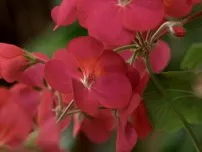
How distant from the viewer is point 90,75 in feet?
1.24

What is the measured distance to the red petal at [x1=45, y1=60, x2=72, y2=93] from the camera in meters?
0.35

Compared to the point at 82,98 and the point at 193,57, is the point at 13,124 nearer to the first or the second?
the point at 82,98

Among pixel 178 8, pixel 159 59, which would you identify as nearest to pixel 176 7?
pixel 178 8

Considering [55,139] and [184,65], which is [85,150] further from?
[55,139]

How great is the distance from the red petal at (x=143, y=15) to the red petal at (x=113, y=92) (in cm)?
4

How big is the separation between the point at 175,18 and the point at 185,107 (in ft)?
0.31

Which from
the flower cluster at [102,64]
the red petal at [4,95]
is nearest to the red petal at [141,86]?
the flower cluster at [102,64]

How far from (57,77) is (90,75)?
0.03m

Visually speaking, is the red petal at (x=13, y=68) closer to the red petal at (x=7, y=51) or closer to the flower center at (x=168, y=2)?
the red petal at (x=7, y=51)

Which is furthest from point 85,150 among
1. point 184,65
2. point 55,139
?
point 55,139

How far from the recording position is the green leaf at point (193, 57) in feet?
1.45

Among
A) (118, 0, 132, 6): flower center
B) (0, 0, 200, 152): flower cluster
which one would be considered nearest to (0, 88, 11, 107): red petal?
(0, 0, 200, 152): flower cluster

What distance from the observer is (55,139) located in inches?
11.8

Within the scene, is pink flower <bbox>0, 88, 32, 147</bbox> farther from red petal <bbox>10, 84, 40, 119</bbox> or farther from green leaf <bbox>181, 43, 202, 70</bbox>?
green leaf <bbox>181, 43, 202, 70</bbox>
